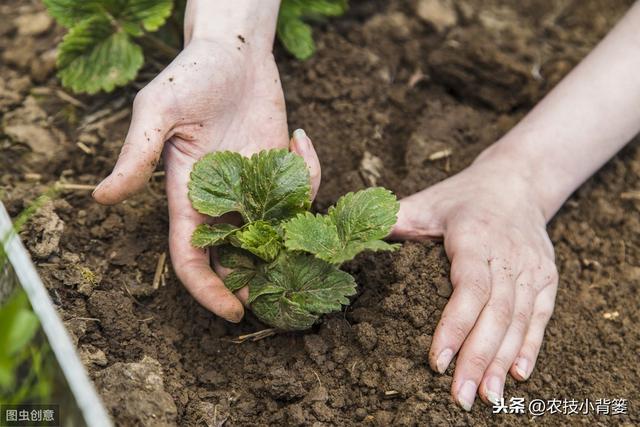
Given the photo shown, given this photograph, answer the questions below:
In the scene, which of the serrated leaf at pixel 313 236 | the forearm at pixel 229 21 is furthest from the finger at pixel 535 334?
the forearm at pixel 229 21

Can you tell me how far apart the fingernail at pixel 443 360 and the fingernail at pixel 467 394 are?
0.07 m

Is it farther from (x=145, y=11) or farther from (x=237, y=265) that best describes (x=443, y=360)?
(x=145, y=11)

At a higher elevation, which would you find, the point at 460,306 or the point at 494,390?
the point at 460,306

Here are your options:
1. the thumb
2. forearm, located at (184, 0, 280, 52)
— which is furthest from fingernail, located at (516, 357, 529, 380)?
forearm, located at (184, 0, 280, 52)

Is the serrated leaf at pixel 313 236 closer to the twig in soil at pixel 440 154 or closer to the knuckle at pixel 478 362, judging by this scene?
the knuckle at pixel 478 362

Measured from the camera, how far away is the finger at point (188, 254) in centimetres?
222

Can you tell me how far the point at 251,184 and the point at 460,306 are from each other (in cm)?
75

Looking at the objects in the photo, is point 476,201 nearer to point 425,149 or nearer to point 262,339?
point 425,149

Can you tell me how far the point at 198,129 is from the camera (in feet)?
7.70

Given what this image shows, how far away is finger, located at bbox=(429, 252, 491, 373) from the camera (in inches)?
86.4

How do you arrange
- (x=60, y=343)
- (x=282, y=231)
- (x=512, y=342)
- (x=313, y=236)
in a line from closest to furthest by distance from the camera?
(x=60, y=343) < (x=313, y=236) < (x=282, y=231) < (x=512, y=342)

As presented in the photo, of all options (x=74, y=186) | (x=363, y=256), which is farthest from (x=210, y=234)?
(x=74, y=186)

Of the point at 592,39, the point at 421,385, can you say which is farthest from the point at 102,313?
the point at 592,39

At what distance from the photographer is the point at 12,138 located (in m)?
2.80
